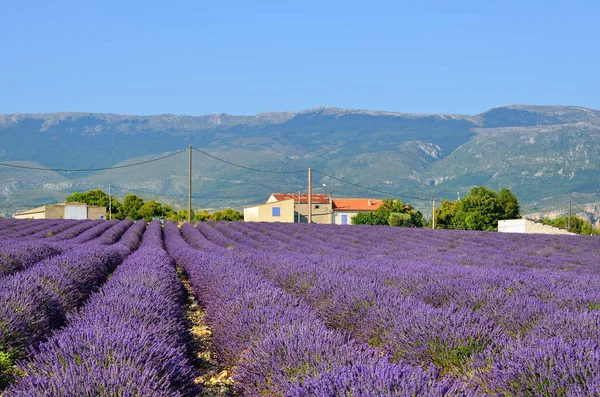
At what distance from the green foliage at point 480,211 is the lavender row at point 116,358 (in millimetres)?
51443

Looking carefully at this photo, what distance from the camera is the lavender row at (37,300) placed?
420cm

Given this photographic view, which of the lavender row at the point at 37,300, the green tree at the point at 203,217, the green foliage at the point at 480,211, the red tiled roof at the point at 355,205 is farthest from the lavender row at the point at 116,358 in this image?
the red tiled roof at the point at 355,205

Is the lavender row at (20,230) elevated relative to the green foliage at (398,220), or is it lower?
elevated

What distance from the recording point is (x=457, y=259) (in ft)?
40.4

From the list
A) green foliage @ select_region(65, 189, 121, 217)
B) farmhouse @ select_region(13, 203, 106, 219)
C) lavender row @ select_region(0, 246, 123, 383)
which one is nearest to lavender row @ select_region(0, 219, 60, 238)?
lavender row @ select_region(0, 246, 123, 383)

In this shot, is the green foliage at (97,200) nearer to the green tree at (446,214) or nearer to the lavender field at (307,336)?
the green tree at (446,214)

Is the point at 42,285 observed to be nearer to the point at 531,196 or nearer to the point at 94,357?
the point at 94,357

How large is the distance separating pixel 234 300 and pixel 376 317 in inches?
46.2

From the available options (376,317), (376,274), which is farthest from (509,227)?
(376,317)

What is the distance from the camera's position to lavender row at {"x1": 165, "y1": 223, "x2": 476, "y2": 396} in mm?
2391

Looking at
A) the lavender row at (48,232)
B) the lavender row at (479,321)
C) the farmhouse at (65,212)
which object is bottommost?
the farmhouse at (65,212)

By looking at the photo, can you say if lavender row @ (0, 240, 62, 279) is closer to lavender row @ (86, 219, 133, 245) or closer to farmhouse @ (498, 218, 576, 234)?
lavender row @ (86, 219, 133, 245)

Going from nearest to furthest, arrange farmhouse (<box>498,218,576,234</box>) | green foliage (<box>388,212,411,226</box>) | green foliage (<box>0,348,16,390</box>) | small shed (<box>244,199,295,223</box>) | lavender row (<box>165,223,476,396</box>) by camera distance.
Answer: lavender row (<box>165,223,476,396</box>) → green foliage (<box>0,348,16,390</box>) → farmhouse (<box>498,218,576,234</box>) → green foliage (<box>388,212,411,226</box>) → small shed (<box>244,199,295,223</box>)

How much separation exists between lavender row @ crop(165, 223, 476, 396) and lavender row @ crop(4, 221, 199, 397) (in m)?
0.35
